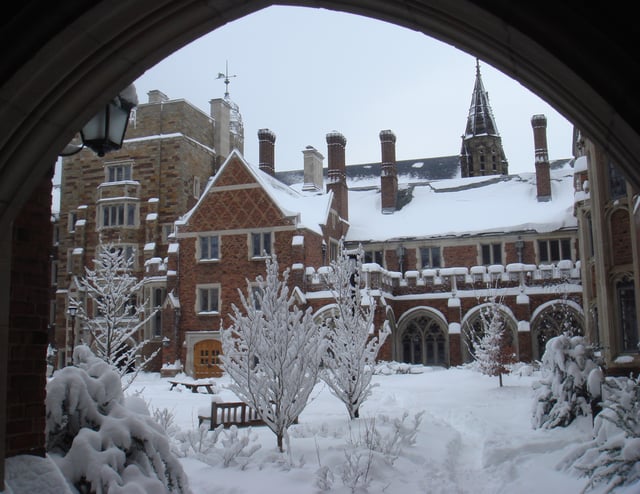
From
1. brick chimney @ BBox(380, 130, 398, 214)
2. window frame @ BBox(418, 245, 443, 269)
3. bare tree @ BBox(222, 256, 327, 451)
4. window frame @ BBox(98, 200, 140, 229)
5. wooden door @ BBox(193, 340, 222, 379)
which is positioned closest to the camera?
bare tree @ BBox(222, 256, 327, 451)

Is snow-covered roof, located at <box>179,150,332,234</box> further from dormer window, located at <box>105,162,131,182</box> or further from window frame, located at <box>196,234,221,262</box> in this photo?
dormer window, located at <box>105,162,131,182</box>

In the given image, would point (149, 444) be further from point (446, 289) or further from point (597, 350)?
point (446, 289)

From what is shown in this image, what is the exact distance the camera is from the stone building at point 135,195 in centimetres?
3419

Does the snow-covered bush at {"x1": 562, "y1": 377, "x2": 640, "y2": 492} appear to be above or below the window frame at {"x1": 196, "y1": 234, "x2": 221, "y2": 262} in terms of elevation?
below

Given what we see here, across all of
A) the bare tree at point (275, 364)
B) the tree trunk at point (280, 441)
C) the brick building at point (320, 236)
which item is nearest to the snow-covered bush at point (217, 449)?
the tree trunk at point (280, 441)

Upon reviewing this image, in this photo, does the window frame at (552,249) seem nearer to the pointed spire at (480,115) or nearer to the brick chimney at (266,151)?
the brick chimney at (266,151)

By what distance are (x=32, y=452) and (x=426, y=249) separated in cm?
2872

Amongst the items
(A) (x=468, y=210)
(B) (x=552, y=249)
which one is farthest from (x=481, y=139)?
(B) (x=552, y=249)

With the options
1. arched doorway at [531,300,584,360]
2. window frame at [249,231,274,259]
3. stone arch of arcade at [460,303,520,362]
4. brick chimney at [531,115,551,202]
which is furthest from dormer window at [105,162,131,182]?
arched doorway at [531,300,584,360]

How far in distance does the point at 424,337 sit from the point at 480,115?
68.2ft

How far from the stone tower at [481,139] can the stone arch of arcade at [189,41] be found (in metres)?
42.5

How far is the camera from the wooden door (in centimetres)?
2905

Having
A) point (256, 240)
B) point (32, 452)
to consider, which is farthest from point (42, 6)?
point (256, 240)

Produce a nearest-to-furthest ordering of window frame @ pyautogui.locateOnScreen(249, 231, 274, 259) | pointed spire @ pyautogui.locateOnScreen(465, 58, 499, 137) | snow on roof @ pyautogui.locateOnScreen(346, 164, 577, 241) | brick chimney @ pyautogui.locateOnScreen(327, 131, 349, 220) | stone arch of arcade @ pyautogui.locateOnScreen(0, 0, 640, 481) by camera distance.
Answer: stone arch of arcade @ pyautogui.locateOnScreen(0, 0, 640, 481) → window frame @ pyautogui.locateOnScreen(249, 231, 274, 259) → snow on roof @ pyautogui.locateOnScreen(346, 164, 577, 241) → brick chimney @ pyautogui.locateOnScreen(327, 131, 349, 220) → pointed spire @ pyautogui.locateOnScreen(465, 58, 499, 137)
